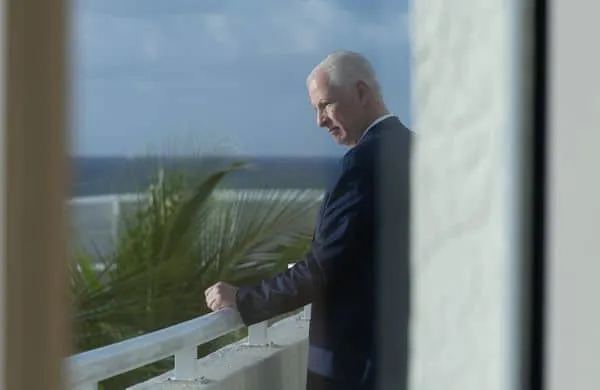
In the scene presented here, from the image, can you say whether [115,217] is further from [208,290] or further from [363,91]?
[363,91]

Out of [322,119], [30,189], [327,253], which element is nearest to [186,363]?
[327,253]

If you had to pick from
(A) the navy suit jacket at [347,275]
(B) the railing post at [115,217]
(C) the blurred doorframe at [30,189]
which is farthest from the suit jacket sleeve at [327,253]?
(C) the blurred doorframe at [30,189]

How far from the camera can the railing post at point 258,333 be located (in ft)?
2.80

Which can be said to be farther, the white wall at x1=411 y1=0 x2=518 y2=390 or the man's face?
the man's face

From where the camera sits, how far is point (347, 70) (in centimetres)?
80

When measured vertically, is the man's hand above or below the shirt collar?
below

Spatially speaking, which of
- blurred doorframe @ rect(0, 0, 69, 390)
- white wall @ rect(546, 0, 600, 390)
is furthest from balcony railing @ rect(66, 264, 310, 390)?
white wall @ rect(546, 0, 600, 390)

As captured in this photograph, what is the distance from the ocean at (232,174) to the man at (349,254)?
0.02 m

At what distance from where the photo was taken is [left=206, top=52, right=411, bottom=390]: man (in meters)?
0.77

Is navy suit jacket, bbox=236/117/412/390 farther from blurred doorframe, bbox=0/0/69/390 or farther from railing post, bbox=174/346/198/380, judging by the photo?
blurred doorframe, bbox=0/0/69/390

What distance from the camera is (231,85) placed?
0.77 meters

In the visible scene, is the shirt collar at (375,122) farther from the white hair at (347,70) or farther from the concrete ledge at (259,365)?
the concrete ledge at (259,365)

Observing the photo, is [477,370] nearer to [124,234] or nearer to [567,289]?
[567,289]

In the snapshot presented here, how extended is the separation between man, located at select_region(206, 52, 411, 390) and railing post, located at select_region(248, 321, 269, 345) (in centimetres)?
1
